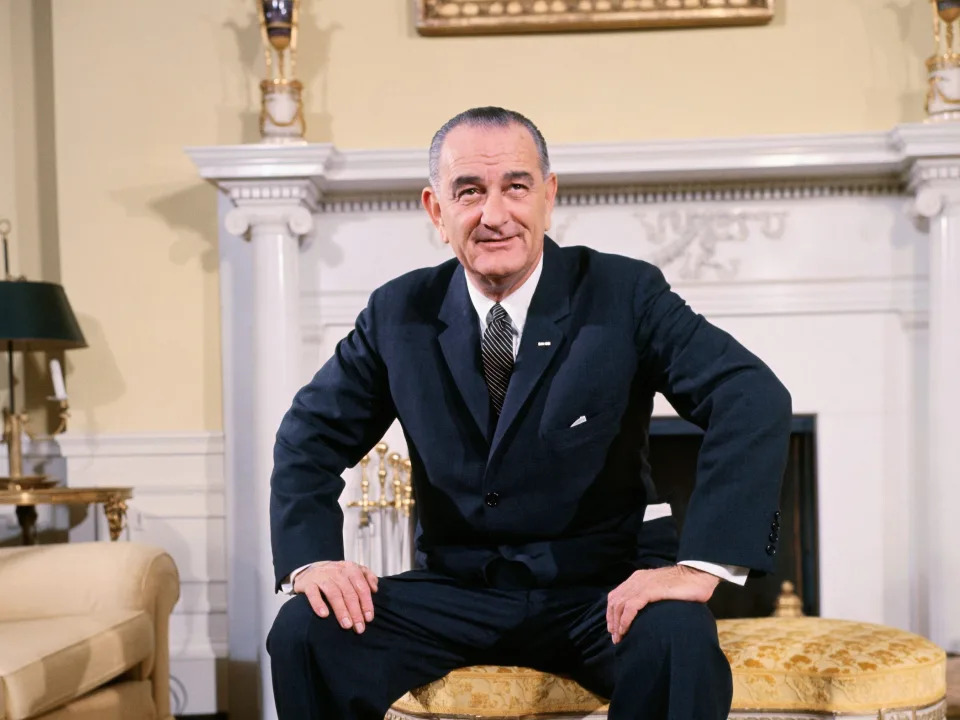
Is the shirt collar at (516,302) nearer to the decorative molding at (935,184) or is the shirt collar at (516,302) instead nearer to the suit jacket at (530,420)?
the suit jacket at (530,420)

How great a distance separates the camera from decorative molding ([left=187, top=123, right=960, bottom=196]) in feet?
11.2

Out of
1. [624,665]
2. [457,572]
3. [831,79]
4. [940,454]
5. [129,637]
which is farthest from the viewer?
[831,79]

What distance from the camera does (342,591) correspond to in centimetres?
164

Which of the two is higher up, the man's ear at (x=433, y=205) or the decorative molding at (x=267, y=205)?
the decorative molding at (x=267, y=205)

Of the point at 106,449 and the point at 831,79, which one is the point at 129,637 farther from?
the point at 831,79

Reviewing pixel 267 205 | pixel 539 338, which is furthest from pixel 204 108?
pixel 539 338

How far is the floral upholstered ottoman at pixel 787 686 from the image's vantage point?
5.78ft

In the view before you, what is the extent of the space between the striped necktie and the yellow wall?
79.1 inches

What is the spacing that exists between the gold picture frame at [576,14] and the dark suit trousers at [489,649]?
2427 mm

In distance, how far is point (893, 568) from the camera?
3.63 meters

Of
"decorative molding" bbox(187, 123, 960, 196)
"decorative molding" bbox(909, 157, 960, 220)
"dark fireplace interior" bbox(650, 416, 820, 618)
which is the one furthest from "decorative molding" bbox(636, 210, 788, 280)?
"dark fireplace interior" bbox(650, 416, 820, 618)

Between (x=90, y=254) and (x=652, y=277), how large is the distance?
8.52 ft

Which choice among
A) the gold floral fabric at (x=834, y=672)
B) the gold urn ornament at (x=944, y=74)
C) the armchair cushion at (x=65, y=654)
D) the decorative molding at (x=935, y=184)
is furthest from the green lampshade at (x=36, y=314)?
the gold urn ornament at (x=944, y=74)

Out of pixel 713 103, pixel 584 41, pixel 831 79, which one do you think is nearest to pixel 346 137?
pixel 584 41
